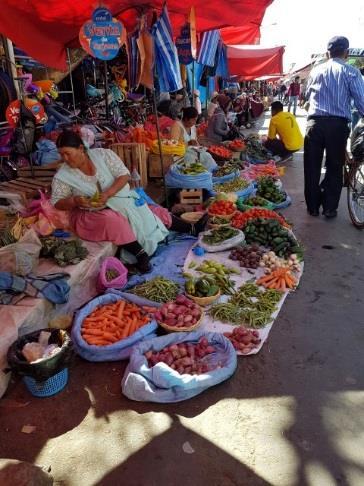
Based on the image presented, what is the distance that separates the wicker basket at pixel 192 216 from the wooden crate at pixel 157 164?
4.05ft

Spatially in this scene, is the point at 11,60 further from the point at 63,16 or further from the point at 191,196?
the point at 191,196

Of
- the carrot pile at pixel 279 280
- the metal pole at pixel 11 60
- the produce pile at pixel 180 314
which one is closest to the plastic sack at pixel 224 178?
the carrot pile at pixel 279 280

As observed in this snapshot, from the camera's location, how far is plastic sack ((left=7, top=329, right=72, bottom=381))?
97.0 inches

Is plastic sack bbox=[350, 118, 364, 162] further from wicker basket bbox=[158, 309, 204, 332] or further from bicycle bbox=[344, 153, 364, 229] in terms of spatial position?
wicker basket bbox=[158, 309, 204, 332]

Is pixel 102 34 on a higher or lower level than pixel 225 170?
higher

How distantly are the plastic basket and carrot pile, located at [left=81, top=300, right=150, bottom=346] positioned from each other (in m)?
0.41

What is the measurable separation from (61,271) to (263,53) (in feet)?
39.0

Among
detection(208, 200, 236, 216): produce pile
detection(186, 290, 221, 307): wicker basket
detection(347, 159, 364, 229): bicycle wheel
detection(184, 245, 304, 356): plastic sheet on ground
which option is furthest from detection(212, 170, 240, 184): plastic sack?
detection(186, 290, 221, 307): wicker basket

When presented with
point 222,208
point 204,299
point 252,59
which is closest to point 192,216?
point 222,208

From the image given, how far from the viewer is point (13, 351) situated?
8.49 feet

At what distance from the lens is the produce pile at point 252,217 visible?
5230 millimetres

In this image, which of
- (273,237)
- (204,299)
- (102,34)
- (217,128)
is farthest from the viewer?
(217,128)

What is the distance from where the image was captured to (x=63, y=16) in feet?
18.5

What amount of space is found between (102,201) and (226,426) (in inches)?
97.2
